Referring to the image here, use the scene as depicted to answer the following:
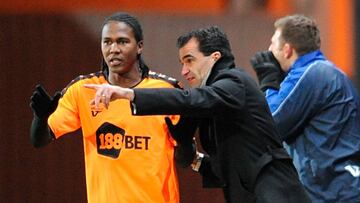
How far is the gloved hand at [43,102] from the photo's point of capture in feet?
8.57

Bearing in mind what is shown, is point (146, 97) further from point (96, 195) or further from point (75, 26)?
point (75, 26)

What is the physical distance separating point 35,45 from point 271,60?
53.0 inches

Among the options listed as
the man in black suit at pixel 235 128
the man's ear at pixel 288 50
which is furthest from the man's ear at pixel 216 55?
the man's ear at pixel 288 50

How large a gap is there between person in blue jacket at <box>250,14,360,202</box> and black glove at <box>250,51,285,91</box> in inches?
2.0

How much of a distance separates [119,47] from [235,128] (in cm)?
57

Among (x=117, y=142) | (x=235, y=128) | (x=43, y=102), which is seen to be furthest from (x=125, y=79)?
(x=235, y=128)

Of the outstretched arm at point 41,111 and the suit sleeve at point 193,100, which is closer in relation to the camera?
the suit sleeve at point 193,100

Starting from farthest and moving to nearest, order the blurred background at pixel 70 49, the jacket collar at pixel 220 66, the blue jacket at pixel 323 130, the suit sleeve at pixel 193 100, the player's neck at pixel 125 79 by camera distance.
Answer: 1. the blurred background at pixel 70 49
2. the blue jacket at pixel 323 130
3. the player's neck at pixel 125 79
4. the jacket collar at pixel 220 66
5. the suit sleeve at pixel 193 100

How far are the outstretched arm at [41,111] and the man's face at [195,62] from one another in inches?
17.5

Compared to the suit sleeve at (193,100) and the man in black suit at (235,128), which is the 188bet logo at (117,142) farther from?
the suit sleeve at (193,100)

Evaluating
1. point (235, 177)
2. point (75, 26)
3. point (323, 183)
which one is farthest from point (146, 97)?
point (75, 26)

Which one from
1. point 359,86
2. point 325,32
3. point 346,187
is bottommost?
point 346,187

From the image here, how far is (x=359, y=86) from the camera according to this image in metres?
3.99

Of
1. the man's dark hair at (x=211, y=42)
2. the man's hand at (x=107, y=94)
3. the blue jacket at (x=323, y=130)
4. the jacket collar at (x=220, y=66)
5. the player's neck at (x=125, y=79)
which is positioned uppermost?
the man's dark hair at (x=211, y=42)
